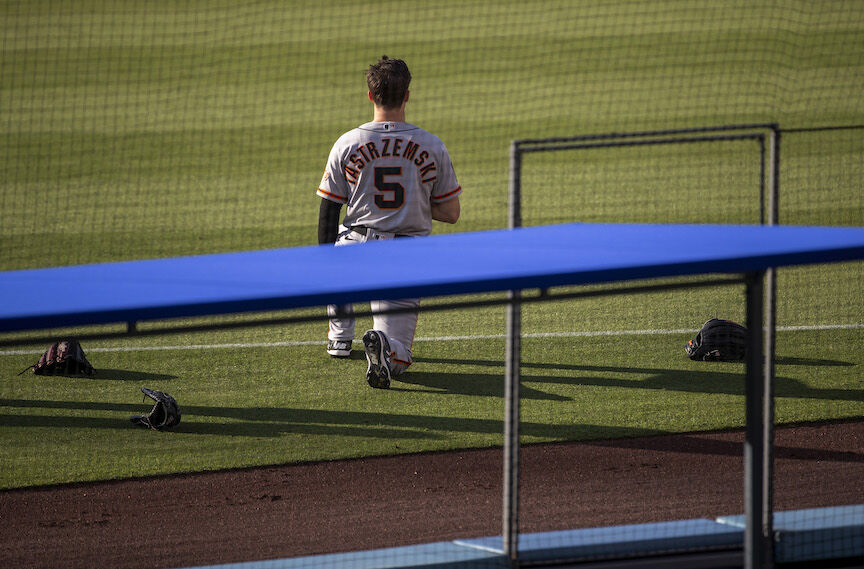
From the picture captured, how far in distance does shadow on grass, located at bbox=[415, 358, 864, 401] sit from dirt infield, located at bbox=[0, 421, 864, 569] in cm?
83

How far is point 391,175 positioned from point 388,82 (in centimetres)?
58

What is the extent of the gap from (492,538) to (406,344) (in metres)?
3.00

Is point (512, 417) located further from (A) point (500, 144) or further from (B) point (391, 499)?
(A) point (500, 144)

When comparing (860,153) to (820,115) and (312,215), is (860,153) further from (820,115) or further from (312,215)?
(312,215)

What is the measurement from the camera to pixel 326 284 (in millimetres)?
3594

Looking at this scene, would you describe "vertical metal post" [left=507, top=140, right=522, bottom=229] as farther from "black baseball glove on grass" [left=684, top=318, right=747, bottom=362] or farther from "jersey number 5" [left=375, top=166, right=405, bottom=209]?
"black baseball glove on grass" [left=684, top=318, right=747, bottom=362]

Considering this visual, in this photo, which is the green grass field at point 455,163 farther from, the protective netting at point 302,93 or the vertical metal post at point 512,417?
the vertical metal post at point 512,417

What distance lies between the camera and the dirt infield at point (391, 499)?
546cm

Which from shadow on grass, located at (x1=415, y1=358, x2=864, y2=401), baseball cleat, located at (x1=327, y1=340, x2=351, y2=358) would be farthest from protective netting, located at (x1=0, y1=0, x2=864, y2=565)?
baseball cleat, located at (x1=327, y1=340, x2=351, y2=358)

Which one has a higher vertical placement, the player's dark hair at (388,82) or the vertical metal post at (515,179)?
the player's dark hair at (388,82)

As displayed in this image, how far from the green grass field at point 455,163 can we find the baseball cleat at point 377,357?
3.5 inches

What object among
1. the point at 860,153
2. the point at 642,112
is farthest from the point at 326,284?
the point at 642,112

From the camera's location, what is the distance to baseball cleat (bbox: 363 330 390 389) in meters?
7.62

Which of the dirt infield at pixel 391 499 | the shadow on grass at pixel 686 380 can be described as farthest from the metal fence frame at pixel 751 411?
the shadow on grass at pixel 686 380
